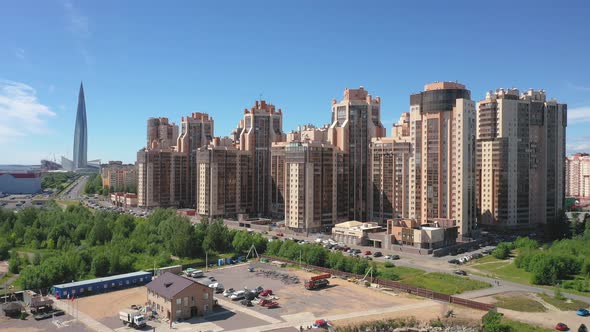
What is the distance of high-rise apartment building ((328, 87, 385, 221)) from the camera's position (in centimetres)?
8544

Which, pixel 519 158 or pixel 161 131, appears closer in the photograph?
pixel 519 158

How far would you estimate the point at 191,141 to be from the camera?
11738 centimetres

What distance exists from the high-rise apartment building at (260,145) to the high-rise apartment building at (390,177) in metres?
25.4

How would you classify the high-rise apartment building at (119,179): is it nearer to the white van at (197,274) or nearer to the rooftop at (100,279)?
the white van at (197,274)

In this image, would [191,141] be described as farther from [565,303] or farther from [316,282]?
[565,303]

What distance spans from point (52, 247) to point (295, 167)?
36323 mm

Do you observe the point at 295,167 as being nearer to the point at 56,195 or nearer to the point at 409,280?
the point at 409,280

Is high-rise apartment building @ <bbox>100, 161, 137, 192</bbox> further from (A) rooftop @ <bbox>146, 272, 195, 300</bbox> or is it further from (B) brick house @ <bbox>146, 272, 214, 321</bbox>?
(B) brick house @ <bbox>146, 272, 214, 321</bbox>

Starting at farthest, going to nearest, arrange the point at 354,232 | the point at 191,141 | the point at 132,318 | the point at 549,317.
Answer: the point at 191,141, the point at 354,232, the point at 549,317, the point at 132,318

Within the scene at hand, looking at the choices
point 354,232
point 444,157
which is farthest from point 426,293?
point 444,157

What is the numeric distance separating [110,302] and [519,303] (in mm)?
Result: 34598

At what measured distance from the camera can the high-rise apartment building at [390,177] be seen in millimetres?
79250

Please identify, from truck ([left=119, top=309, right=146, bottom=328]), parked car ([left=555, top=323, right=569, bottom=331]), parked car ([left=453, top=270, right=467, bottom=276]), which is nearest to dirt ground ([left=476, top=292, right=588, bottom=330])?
parked car ([left=555, top=323, right=569, bottom=331])

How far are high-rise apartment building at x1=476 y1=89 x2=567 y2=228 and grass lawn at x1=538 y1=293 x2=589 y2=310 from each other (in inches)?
1519
